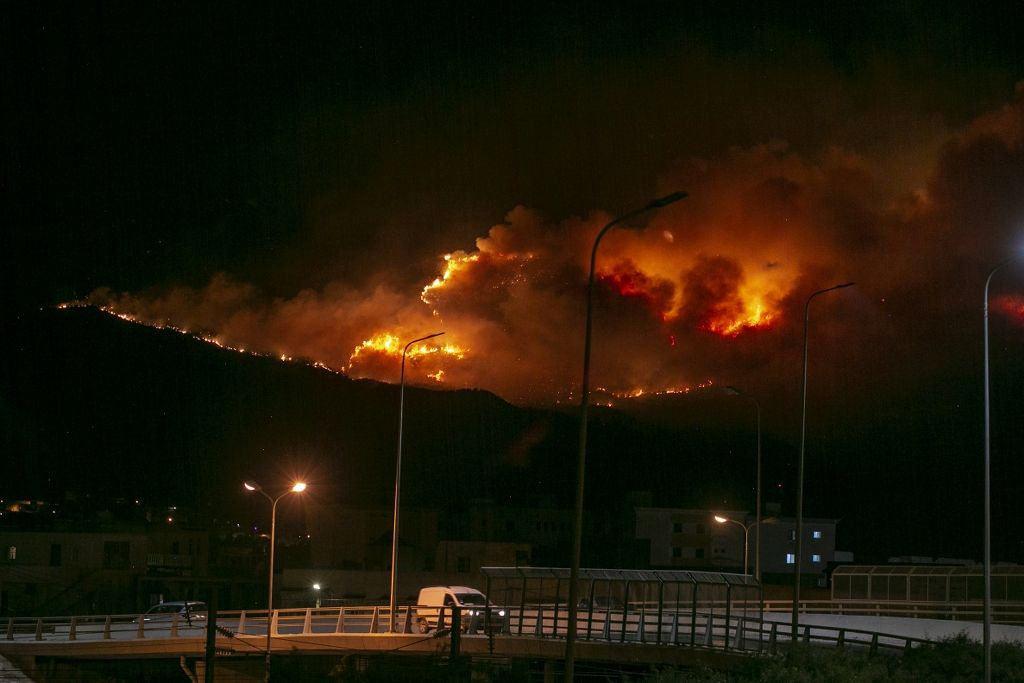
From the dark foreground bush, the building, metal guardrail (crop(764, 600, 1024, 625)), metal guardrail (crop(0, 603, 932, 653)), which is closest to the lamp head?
the dark foreground bush

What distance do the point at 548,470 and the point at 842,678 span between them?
347 ft

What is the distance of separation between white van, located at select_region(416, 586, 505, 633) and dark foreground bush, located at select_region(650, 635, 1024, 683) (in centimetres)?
1456

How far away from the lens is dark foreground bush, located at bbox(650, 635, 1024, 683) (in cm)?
2514

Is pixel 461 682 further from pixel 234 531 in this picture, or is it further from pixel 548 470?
pixel 548 470

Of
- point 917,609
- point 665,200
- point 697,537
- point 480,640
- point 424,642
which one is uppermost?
point 665,200

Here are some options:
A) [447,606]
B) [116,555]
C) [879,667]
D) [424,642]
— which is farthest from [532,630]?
[116,555]

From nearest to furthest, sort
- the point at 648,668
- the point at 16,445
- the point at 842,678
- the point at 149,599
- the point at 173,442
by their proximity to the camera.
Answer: the point at 842,678 < the point at 648,668 < the point at 149,599 < the point at 16,445 < the point at 173,442

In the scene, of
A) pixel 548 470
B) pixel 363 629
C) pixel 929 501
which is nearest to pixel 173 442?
pixel 548 470

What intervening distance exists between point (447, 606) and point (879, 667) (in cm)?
1789

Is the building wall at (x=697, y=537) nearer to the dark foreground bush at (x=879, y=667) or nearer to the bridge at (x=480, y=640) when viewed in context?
the bridge at (x=480, y=640)

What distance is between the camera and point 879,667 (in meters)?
27.3

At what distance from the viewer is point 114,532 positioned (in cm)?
7931

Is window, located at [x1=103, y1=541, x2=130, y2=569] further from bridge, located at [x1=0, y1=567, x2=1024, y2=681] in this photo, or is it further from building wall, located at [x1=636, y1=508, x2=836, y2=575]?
building wall, located at [x1=636, y1=508, x2=836, y2=575]

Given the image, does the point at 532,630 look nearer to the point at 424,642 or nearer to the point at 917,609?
the point at 424,642
